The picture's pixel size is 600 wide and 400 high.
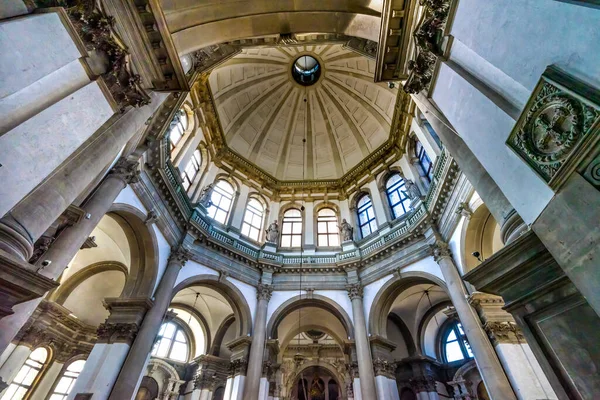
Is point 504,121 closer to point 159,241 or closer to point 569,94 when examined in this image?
point 569,94

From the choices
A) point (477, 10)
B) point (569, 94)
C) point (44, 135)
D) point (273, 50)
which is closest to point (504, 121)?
point (569, 94)

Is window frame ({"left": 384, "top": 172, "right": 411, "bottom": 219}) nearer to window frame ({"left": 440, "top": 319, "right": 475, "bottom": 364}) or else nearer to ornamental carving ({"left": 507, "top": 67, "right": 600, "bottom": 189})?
window frame ({"left": 440, "top": 319, "right": 475, "bottom": 364})

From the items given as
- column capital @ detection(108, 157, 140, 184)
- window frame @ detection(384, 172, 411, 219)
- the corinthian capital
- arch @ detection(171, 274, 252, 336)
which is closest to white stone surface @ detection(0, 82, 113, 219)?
column capital @ detection(108, 157, 140, 184)

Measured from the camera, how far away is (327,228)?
16266 millimetres

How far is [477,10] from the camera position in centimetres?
351

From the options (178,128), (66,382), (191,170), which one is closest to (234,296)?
(191,170)

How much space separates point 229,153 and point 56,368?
41.1 ft

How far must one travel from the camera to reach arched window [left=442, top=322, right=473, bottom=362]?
13953mm

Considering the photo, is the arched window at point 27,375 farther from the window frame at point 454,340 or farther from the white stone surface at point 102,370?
the window frame at point 454,340

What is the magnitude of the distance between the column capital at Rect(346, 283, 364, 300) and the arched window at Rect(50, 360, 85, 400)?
1185cm

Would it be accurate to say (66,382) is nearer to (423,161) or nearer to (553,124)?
(553,124)

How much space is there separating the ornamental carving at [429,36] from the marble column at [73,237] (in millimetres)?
6297

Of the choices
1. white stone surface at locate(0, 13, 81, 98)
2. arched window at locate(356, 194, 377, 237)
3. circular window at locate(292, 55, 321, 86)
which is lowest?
white stone surface at locate(0, 13, 81, 98)

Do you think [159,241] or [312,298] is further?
[312,298]
